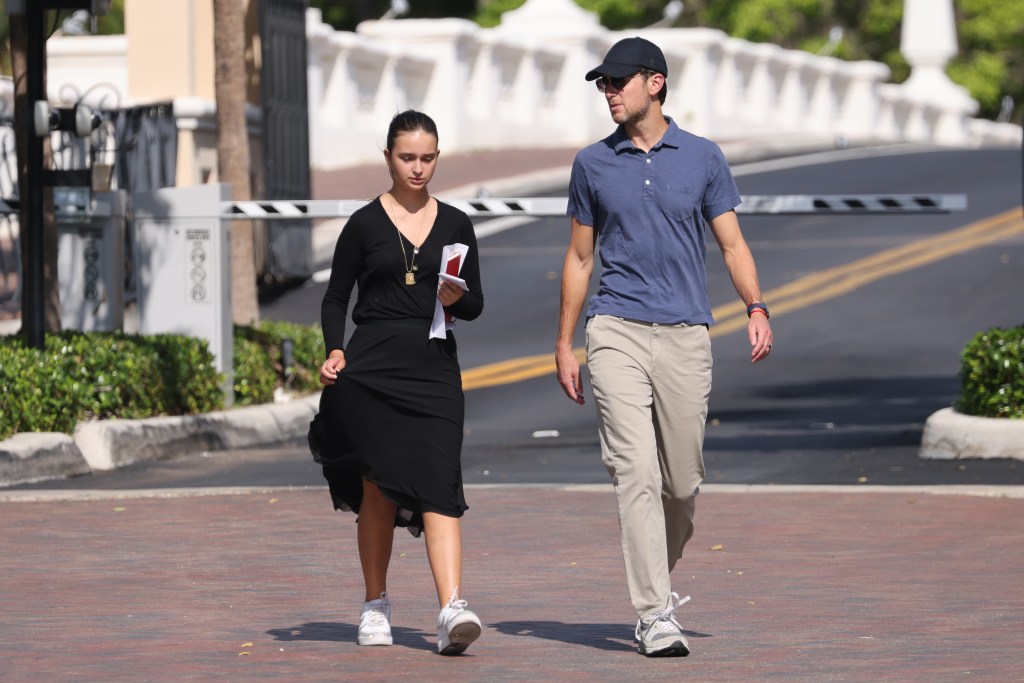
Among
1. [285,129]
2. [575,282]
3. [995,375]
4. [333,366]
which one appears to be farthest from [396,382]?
[285,129]

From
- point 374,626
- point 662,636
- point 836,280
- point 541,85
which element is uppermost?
point 662,636

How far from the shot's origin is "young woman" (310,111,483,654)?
24.8ft

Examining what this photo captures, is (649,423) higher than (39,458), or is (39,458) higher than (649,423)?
(649,423)

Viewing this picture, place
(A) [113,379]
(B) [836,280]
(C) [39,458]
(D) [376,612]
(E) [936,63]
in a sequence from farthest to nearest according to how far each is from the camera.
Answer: (E) [936,63]
(B) [836,280]
(A) [113,379]
(C) [39,458]
(D) [376,612]

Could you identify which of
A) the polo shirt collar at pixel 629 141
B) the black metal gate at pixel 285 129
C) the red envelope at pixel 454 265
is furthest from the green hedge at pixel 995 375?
the black metal gate at pixel 285 129

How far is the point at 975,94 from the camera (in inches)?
2331

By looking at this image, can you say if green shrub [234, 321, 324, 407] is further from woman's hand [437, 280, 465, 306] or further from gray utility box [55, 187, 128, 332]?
woman's hand [437, 280, 465, 306]

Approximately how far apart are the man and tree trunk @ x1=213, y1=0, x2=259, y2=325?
10.4 m

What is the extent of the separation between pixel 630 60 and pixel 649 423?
1.23m

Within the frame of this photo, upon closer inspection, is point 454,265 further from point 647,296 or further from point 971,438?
point 971,438

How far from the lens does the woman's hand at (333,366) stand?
753 cm

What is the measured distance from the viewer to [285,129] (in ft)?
79.2

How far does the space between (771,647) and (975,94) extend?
5345 cm

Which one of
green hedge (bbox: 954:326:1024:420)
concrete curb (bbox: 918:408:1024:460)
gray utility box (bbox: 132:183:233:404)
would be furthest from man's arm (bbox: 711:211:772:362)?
gray utility box (bbox: 132:183:233:404)
